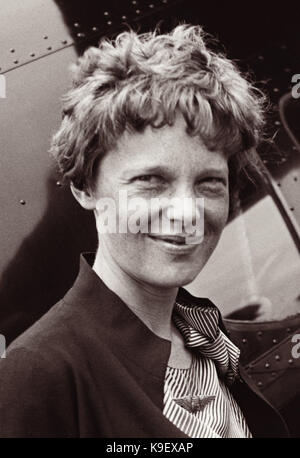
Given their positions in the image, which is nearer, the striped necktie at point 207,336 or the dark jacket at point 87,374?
the dark jacket at point 87,374

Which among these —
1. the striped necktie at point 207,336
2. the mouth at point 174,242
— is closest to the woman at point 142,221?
the mouth at point 174,242

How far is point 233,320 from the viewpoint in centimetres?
285

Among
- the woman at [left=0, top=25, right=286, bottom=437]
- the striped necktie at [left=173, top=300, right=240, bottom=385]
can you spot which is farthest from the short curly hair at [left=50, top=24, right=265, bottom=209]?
the striped necktie at [left=173, top=300, right=240, bottom=385]

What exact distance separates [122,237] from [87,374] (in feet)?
1.21

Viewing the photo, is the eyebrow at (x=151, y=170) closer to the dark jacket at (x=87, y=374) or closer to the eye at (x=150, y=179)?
the eye at (x=150, y=179)

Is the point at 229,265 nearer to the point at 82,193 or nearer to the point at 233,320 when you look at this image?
the point at 233,320

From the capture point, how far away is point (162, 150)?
5.63 ft

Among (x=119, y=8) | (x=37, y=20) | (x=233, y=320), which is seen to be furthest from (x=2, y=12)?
(x=233, y=320)

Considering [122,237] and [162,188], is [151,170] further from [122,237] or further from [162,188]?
[122,237]

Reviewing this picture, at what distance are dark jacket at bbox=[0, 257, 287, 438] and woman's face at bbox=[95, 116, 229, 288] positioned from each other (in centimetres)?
12

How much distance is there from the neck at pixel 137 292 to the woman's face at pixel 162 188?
3 centimetres

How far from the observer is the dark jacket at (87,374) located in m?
1.52

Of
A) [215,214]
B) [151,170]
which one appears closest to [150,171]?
[151,170]

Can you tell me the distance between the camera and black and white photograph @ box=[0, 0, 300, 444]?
1.59m
